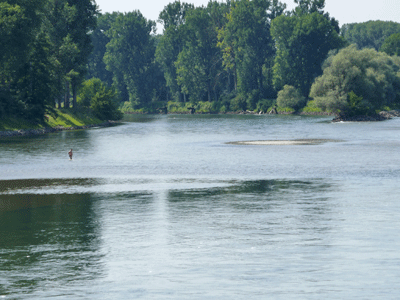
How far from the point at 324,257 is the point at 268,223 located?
6.15 metres

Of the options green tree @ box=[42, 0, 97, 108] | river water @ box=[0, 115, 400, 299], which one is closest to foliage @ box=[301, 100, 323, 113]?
green tree @ box=[42, 0, 97, 108]

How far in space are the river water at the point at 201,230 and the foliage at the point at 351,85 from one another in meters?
75.1

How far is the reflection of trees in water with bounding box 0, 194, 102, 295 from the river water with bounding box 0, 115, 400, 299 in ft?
0.17

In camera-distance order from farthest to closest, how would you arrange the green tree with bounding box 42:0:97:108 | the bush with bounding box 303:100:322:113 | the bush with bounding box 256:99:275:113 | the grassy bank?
the bush with bounding box 256:99:275:113 < the bush with bounding box 303:100:322:113 < the green tree with bounding box 42:0:97:108 < the grassy bank

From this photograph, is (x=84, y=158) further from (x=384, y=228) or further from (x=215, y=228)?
(x=384, y=228)

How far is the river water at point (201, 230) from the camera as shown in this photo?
660 inches

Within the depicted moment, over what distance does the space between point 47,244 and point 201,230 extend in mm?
6356

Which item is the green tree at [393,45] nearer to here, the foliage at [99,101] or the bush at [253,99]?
the bush at [253,99]

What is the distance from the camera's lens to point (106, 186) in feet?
127

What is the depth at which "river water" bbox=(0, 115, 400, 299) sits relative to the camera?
16.8 m

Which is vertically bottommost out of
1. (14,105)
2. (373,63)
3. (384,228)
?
(384,228)

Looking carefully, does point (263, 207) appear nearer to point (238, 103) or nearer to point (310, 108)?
point (310, 108)

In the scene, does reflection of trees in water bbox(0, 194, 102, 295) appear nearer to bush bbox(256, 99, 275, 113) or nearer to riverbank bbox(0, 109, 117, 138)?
riverbank bbox(0, 109, 117, 138)

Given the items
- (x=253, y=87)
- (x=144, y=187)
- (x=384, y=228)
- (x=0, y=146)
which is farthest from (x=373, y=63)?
(x=384, y=228)
